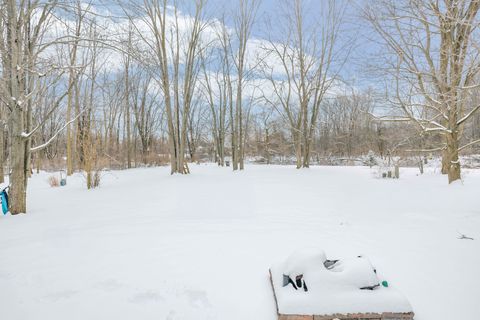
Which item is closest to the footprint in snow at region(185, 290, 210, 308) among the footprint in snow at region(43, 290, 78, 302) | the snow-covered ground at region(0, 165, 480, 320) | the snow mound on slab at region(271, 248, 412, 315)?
the snow-covered ground at region(0, 165, 480, 320)

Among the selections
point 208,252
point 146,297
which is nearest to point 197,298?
point 146,297

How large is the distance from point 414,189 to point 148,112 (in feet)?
86.0

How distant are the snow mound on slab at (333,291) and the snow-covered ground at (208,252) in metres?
0.26

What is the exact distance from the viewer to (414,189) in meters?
8.13

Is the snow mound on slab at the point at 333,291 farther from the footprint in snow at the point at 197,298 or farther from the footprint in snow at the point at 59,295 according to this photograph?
the footprint in snow at the point at 59,295

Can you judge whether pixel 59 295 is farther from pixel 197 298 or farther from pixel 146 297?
pixel 197 298

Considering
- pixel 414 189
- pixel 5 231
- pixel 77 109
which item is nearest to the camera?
pixel 5 231

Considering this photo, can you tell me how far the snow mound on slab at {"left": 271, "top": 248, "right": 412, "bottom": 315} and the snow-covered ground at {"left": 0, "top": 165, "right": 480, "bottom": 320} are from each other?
0.86ft

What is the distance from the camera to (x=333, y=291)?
2.03m

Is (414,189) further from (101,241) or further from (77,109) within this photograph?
(77,109)

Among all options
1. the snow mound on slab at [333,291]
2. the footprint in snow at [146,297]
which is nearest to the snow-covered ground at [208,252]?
the footprint in snow at [146,297]

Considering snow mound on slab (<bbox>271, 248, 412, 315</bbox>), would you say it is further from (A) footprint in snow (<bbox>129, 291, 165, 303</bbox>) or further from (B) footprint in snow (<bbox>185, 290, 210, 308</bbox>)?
(A) footprint in snow (<bbox>129, 291, 165, 303</bbox>)

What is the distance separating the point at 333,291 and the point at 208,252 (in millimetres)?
1666

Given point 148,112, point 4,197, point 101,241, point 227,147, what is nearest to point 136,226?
point 101,241
